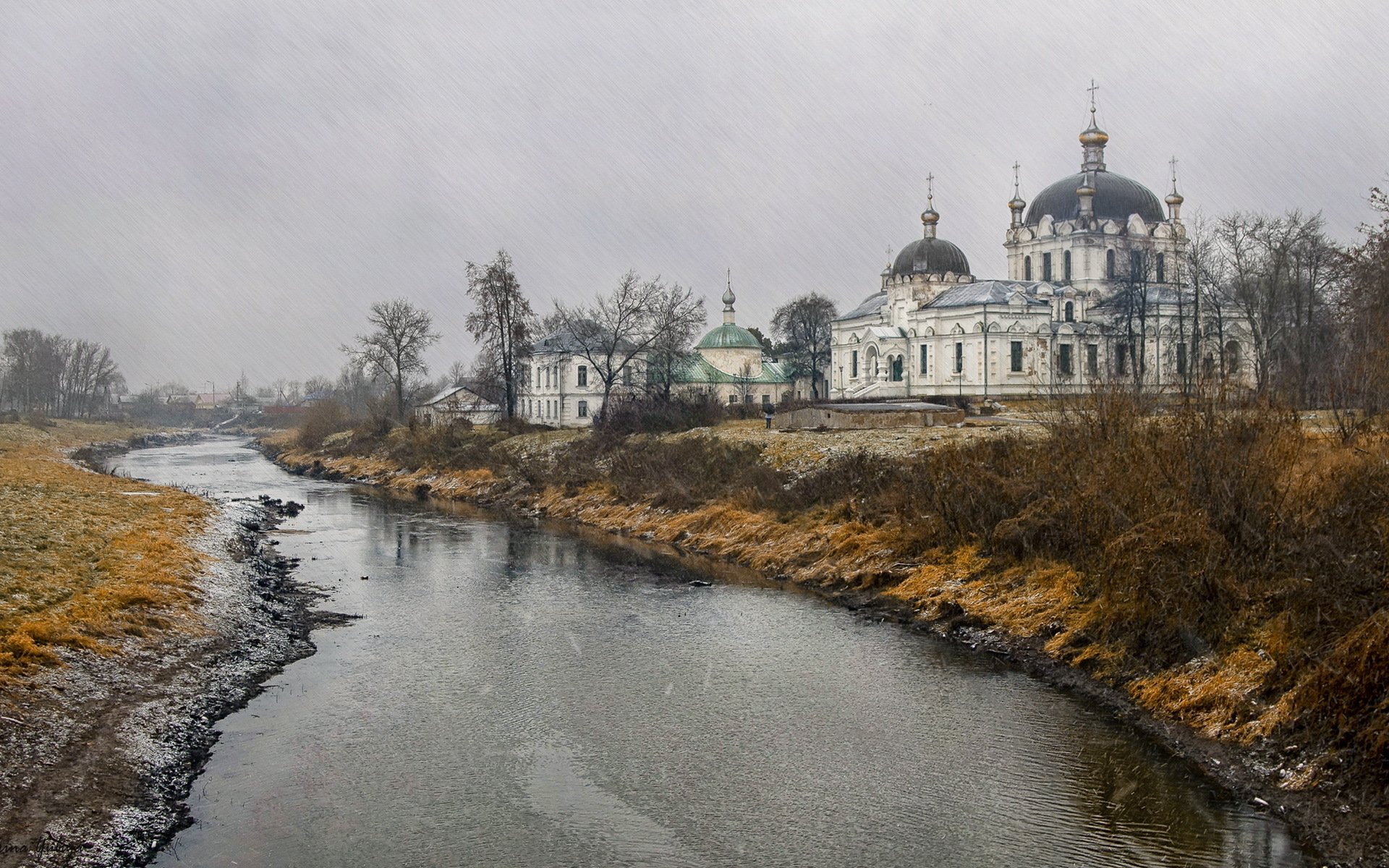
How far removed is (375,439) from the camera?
225 feet

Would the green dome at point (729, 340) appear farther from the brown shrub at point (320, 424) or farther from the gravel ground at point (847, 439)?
the gravel ground at point (847, 439)

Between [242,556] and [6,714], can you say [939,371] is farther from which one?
[6,714]

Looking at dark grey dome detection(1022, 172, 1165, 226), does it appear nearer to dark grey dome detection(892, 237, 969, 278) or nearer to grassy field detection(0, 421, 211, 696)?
dark grey dome detection(892, 237, 969, 278)

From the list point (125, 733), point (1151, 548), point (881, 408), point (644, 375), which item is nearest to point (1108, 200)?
point (644, 375)

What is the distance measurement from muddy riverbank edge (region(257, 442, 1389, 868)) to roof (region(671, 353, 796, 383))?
56857mm

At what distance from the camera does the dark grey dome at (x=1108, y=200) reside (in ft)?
259

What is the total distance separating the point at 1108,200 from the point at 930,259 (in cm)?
1236

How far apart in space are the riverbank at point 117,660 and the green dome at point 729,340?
202 ft

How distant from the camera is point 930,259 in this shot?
7812 centimetres

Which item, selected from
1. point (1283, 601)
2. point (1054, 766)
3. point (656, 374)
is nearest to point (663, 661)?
point (1054, 766)

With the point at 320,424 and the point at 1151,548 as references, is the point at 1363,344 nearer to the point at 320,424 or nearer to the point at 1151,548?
the point at 1151,548

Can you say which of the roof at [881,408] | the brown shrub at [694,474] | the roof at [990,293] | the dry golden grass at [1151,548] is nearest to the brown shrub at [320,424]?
the roof at [990,293]

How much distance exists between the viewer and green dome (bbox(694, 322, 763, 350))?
3565 inches

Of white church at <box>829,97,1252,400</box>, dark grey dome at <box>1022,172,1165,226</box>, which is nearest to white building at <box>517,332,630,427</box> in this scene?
white church at <box>829,97,1252,400</box>
